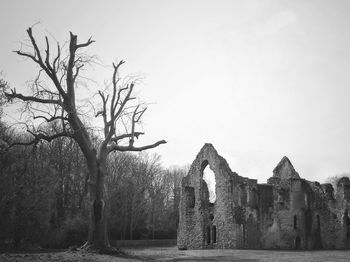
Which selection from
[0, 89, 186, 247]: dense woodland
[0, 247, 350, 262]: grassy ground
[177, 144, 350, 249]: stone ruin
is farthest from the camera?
[177, 144, 350, 249]: stone ruin

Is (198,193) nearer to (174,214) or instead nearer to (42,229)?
(42,229)

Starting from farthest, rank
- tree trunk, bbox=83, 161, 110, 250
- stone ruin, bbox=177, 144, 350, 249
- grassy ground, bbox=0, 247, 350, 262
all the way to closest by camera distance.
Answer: stone ruin, bbox=177, 144, 350, 249, tree trunk, bbox=83, 161, 110, 250, grassy ground, bbox=0, 247, 350, 262

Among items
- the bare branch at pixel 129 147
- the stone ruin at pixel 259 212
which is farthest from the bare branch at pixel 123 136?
the stone ruin at pixel 259 212

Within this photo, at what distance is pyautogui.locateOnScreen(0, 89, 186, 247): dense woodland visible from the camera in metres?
19.6

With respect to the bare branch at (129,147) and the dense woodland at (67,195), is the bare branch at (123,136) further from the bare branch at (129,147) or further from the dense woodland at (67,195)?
the dense woodland at (67,195)

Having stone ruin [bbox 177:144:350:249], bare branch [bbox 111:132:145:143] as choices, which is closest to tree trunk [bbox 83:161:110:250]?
bare branch [bbox 111:132:145:143]

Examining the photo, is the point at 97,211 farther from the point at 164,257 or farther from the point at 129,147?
the point at 164,257

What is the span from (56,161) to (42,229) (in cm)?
1386

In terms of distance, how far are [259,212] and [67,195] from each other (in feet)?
58.5

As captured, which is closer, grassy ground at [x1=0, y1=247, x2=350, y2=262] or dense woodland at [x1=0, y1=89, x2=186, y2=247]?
grassy ground at [x1=0, y1=247, x2=350, y2=262]

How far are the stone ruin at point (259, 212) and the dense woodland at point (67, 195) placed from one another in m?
9.04

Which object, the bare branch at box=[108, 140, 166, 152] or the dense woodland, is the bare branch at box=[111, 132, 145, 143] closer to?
the bare branch at box=[108, 140, 166, 152]

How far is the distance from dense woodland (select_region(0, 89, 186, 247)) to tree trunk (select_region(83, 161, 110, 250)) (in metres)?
0.84

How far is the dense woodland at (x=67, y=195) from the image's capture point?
1959 centimetres
